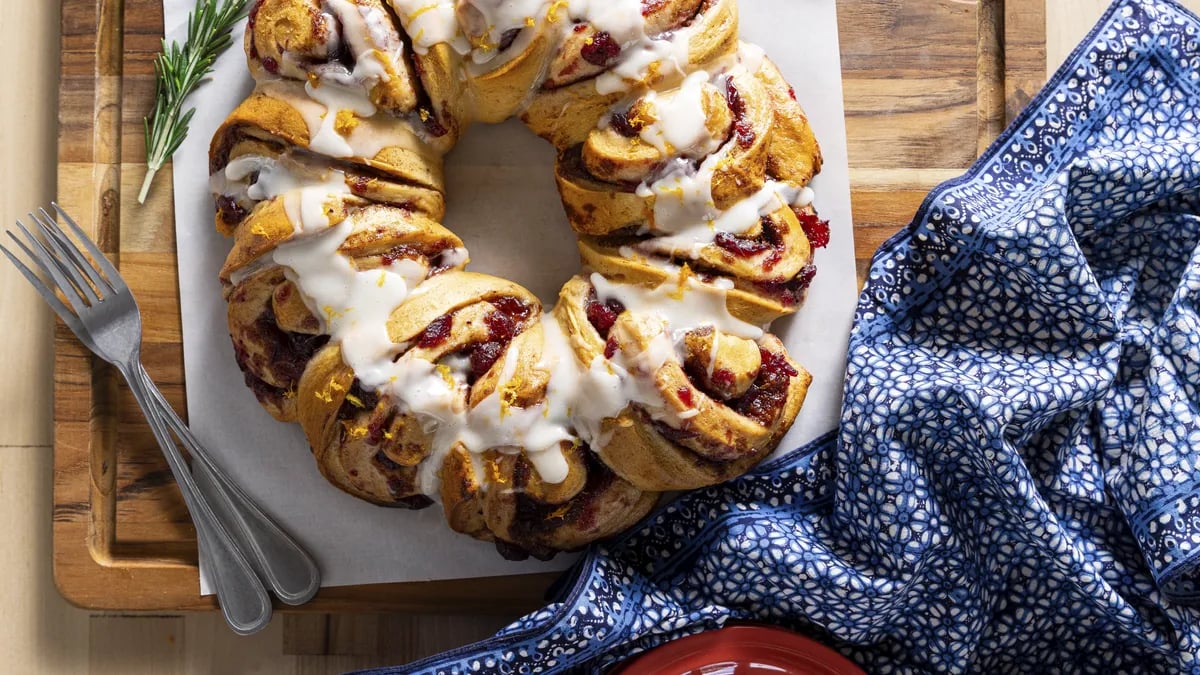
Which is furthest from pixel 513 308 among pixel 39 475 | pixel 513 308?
pixel 39 475

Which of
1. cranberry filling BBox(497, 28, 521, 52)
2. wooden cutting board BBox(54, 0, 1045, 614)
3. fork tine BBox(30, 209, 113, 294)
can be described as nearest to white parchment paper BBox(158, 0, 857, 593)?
wooden cutting board BBox(54, 0, 1045, 614)

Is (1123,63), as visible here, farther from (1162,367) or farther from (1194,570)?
(1194,570)

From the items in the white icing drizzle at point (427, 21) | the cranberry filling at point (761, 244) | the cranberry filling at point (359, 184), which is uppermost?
the white icing drizzle at point (427, 21)

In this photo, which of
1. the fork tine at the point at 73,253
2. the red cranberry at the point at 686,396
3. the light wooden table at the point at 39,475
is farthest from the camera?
the light wooden table at the point at 39,475

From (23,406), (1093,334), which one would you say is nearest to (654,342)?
(1093,334)

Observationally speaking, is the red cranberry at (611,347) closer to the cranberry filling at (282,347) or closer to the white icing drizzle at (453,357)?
the white icing drizzle at (453,357)

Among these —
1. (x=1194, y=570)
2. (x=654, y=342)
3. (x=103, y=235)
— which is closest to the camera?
(x=654, y=342)

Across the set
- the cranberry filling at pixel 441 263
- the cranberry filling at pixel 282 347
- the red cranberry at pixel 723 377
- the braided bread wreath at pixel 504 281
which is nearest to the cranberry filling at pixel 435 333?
the braided bread wreath at pixel 504 281
